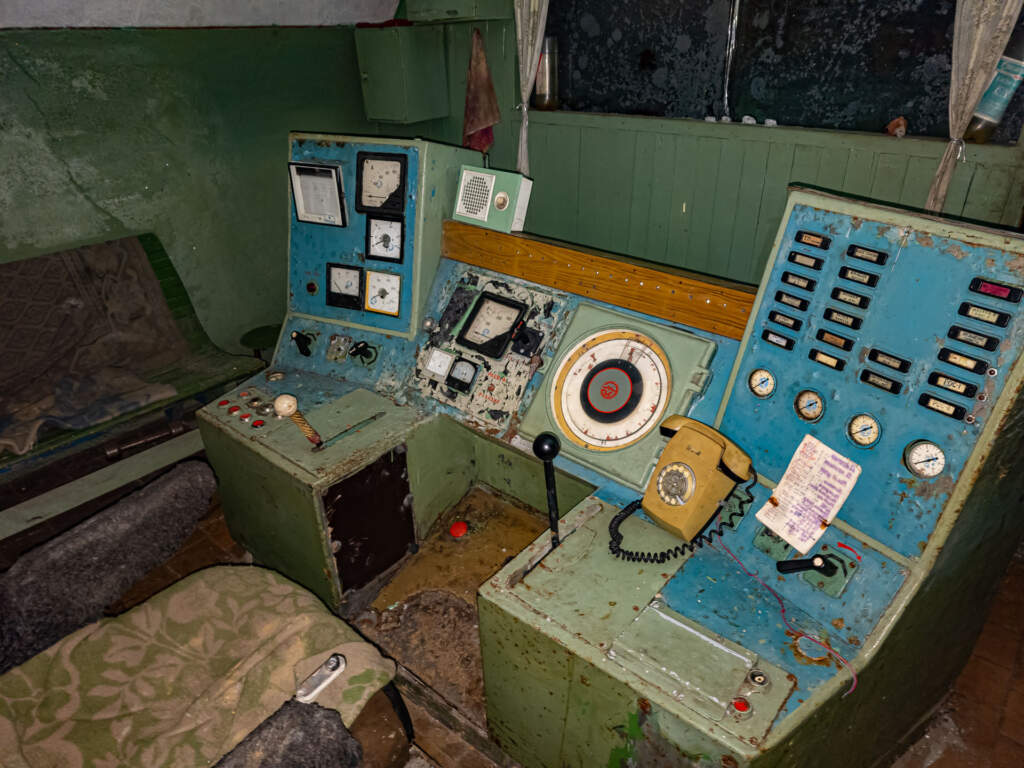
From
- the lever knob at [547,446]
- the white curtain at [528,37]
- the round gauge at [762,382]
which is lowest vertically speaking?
the lever knob at [547,446]

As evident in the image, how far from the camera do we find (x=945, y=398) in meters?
1.39

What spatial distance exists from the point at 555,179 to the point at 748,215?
1.38m

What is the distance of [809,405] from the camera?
5.28 feet

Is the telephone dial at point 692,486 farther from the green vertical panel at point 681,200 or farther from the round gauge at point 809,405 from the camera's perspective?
the green vertical panel at point 681,200

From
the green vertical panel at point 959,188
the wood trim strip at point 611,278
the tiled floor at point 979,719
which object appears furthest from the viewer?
the green vertical panel at point 959,188

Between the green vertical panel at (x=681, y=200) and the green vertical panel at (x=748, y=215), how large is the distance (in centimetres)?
30

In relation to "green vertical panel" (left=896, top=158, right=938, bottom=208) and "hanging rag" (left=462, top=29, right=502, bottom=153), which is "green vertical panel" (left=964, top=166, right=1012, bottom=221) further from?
"hanging rag" (left=462, top=29, right=502, bottom=153)

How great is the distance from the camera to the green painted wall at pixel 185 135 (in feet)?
9.37

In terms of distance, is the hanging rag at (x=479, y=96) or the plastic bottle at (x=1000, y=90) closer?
the plastic bottle at (x=1000, y=90)

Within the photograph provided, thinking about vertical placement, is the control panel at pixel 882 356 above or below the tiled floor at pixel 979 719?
above

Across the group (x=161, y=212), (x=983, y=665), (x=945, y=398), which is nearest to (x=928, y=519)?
(x=945, y=398)

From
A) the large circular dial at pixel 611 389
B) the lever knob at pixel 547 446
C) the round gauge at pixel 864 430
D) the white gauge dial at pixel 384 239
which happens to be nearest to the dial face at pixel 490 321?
the large circular dial at pixel 611 389

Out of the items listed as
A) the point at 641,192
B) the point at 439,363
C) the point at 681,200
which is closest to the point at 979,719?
the point at 439,363

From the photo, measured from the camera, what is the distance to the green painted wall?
286cm
